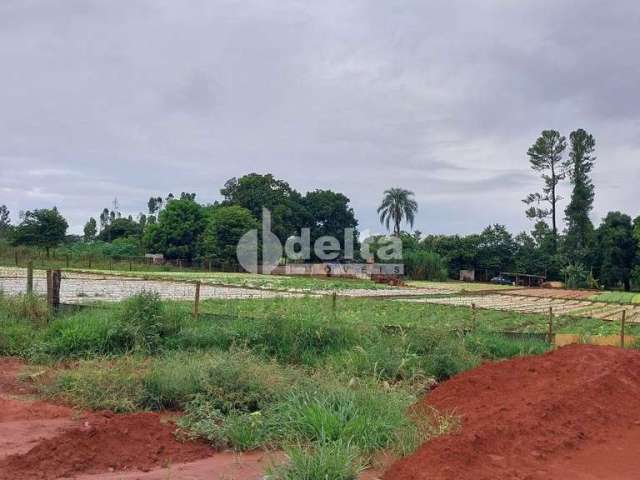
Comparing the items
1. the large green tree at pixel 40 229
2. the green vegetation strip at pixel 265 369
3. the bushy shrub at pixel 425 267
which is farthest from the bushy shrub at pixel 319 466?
the bushy shrub at pixel 425 267

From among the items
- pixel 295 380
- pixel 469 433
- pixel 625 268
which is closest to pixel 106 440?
pixel 295 380

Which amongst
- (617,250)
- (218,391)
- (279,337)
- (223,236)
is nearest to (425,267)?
(617,250)

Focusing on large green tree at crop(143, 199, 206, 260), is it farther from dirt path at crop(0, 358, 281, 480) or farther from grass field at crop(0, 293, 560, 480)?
dirt path at crop(0, 358, 281, 480)

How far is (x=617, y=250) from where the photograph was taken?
5091 centimetres

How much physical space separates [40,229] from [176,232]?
11563mm

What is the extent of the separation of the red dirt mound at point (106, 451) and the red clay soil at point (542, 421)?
5.94ft

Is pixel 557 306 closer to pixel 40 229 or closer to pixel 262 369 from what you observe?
pixel 262 369

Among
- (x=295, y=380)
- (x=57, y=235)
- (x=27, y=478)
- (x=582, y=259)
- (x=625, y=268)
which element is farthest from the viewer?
(x=582, y=259)

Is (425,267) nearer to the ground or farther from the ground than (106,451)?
farther from the ground

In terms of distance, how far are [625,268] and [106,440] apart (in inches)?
2144

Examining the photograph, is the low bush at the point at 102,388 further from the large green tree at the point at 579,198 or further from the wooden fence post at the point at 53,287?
the large green tree at the point at 579,198

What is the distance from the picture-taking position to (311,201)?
235ft

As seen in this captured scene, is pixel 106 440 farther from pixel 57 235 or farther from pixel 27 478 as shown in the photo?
pixel 57 235

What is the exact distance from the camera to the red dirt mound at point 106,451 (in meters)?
4.23
